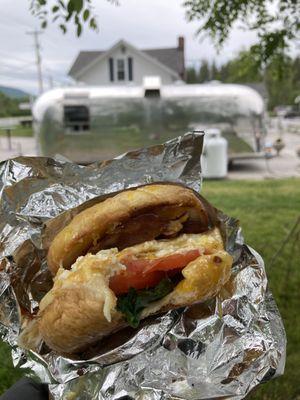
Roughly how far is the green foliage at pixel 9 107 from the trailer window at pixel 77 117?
3929 cm

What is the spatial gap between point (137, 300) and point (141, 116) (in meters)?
16.0

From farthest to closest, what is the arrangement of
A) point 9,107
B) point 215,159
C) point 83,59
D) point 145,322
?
1. point 9,107
2. point 83,59
3. point 215,159
4. point 145,322

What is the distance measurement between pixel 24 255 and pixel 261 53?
360cm

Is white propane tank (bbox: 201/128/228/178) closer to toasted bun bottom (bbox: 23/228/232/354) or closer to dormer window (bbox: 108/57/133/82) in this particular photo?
toasted bun bottom (bbox: 23/228/232/354)

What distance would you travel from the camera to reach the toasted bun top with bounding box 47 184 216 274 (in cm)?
141

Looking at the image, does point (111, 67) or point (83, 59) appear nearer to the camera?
point (111, 67)

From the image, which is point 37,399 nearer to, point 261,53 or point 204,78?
point 261,53

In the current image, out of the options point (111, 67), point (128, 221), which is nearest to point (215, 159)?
point (128, 221)

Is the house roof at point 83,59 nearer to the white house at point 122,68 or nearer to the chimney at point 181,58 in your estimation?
the white house at point 122,68

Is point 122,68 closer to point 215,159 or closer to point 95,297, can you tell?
point 215,159

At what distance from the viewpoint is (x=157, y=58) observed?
44.0 m

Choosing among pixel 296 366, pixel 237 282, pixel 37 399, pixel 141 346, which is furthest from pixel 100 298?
pixel 296 366

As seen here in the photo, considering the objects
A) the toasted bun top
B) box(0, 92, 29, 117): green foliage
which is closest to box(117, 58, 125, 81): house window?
box(0, 92, 29, 117): green foliage

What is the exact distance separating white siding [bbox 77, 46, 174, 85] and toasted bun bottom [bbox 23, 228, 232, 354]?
38.0m
